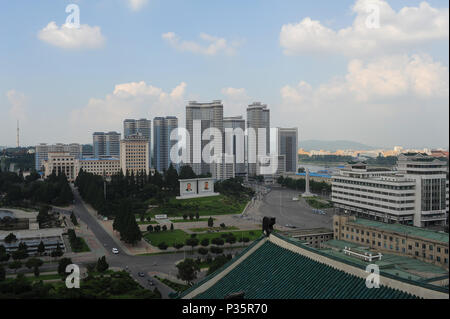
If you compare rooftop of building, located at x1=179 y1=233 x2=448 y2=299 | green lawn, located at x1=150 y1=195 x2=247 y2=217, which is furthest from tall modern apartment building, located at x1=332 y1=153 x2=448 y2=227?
rooftop of building, located at x1=179 y1=233 x2=448 y2=299

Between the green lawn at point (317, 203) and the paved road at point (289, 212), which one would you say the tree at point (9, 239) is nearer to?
the paved road at point (289, 212)

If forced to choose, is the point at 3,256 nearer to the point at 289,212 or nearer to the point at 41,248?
the point at 41,248

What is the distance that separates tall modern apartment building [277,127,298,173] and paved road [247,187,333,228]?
18041mm

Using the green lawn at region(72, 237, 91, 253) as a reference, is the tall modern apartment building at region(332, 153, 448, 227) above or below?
above

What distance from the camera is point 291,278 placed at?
4086mm

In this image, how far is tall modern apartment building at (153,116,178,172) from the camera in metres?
47.3

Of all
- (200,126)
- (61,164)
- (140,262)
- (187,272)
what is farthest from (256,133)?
(187,272)

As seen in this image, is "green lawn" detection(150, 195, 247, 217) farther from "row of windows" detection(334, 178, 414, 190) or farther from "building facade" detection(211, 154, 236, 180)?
"building facade" detection(211, 154, 236, 180)

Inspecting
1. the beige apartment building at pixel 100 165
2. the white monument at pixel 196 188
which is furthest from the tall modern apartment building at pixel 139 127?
the white monument at pixel 196 188

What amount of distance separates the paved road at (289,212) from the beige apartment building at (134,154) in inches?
520

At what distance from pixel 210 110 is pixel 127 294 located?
35.0 meters

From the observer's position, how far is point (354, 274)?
3744mm
